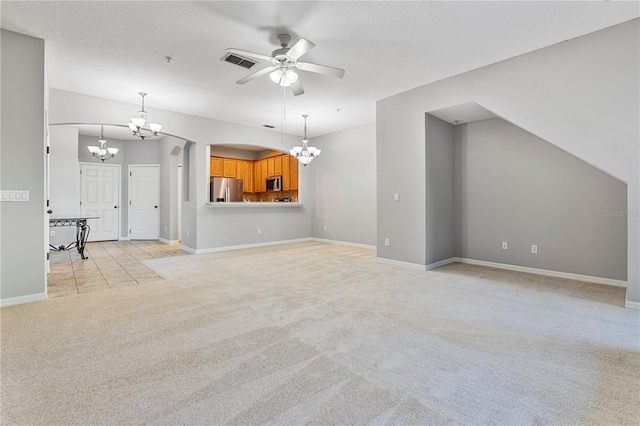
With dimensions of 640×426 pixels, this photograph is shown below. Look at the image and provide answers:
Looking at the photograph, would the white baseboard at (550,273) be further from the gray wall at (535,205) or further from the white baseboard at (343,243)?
the white baseboard at (343,243)

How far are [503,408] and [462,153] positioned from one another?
4556mm

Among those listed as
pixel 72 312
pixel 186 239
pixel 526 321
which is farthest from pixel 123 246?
pixel 526 321

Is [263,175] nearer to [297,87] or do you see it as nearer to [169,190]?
[169,190]

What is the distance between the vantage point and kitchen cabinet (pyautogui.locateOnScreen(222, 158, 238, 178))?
9.04 metres

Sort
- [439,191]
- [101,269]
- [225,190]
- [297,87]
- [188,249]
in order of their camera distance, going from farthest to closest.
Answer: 1. [225,190]
2. [188,249]
3. [439,191]
4. [101,269]
5. [297,87]

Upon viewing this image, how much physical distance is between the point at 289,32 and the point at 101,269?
181 inches

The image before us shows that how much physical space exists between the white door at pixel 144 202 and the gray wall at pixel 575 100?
7565 mm

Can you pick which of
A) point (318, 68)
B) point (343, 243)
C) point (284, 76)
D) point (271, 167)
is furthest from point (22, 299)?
point (271, 167)

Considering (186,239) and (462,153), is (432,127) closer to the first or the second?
(462,153)

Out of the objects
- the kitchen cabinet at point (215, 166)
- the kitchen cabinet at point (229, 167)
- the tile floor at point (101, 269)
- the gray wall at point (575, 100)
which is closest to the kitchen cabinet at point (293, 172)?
the kitchen cabinet at point (229, 167)

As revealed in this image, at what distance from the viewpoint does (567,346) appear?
2219 mm

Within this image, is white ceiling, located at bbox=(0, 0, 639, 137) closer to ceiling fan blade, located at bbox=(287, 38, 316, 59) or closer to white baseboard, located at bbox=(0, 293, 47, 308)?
ceiling fan blade, located at bbox=(287, 38, 316, 59)

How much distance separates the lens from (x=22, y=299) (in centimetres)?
317

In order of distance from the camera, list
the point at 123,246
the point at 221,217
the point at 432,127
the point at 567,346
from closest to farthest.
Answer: the point at 567,346 < the point at 432,127 < the point at 221,217 < the point at 123,246
